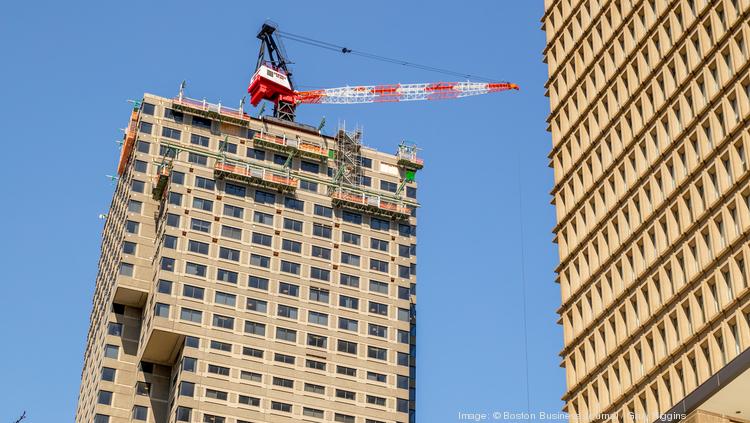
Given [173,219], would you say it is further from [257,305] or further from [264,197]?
[257,305]

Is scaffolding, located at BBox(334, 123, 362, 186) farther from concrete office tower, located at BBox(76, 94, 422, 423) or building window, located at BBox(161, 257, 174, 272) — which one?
building window, located at BBox(161, 257, 174, 272)

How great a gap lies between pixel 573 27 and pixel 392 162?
79.0 m

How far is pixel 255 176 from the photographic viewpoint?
181125 mm

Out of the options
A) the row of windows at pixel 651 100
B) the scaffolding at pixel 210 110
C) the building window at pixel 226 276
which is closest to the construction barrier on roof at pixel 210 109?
the scaffolding at pixel 210 110

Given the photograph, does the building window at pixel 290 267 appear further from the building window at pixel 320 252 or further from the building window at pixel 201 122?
the building window at pixel 201 122

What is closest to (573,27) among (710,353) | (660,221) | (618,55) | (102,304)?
(618,55)

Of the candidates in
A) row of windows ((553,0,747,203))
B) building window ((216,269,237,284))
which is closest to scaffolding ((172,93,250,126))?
building window ((216,269,237,284))

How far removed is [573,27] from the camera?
395 feet

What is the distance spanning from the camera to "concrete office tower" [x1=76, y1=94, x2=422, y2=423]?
16700 cm

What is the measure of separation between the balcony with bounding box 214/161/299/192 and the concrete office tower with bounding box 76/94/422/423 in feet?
0.64

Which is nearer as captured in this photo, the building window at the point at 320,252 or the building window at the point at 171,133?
the building window at the point at 320,252

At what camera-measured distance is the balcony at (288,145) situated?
190 metres

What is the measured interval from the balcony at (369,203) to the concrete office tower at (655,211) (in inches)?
2705

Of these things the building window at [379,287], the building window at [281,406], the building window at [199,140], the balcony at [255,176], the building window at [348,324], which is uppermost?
the building window at [199,140]
